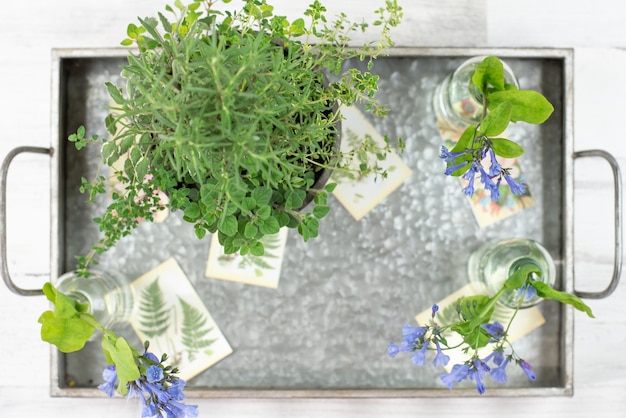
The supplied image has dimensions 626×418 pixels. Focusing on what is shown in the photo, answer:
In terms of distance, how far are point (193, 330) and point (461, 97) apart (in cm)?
52

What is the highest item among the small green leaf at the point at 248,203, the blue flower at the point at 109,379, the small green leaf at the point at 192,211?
the small green leaf at the point at 248,203

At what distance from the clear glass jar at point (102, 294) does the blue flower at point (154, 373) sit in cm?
23

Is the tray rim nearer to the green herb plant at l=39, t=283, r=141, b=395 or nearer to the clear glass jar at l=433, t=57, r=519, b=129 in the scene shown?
the clear glass jar at l=433, t=57, r=519, b=129

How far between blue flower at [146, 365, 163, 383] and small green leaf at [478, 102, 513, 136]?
1.48 feet

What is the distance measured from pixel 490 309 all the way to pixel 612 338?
1.16ft

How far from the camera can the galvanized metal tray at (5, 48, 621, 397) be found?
87cm

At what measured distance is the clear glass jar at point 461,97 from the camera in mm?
797

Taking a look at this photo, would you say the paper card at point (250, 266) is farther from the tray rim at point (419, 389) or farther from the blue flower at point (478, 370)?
the blue flower at point (478, 370)

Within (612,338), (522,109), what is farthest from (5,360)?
(612,338)

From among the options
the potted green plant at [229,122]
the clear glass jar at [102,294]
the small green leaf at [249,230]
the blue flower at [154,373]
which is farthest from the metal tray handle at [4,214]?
the small green leaf at [249,230]

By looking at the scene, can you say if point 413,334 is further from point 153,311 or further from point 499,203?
point 153,311

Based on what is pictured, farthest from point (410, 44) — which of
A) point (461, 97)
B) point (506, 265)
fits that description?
point (506, 265)

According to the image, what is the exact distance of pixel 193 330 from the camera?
34.4 inches

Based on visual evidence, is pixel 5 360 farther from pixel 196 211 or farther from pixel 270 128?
pixel 270 128
